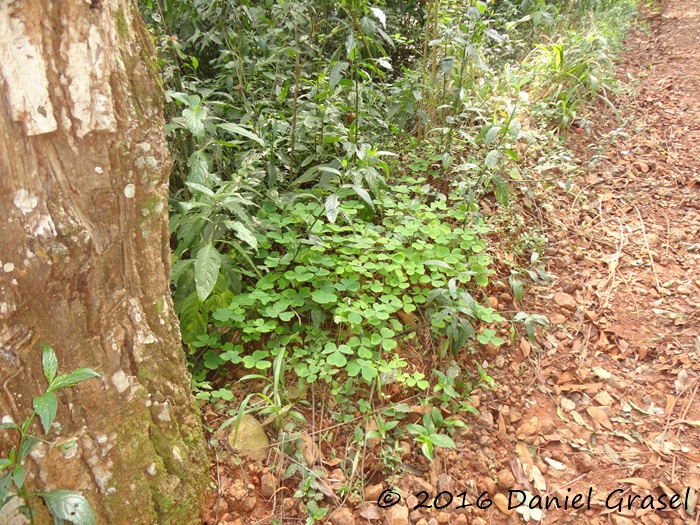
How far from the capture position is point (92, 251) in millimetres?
1429

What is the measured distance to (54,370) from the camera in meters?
1.37

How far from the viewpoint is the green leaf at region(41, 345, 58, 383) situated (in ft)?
4.47

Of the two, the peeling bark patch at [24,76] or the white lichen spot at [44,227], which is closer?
the peeling bark patch at [24,76]

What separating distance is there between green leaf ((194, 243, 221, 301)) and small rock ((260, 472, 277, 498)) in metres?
0.72

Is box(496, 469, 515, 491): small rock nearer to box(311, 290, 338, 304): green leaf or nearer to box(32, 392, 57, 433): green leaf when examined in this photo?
box(311, 290, 338, 304): green leaf

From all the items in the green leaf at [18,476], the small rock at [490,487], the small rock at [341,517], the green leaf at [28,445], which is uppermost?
the green leaf at [28,445]

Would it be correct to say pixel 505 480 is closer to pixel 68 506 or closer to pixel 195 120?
pixel 68 506

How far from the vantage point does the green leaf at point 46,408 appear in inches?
51.4

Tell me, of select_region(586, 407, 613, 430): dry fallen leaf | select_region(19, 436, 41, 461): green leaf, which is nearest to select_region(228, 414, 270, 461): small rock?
select_region(19, 436, 41, 461): green leaf

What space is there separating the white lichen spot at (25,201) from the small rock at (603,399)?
2.45 metres

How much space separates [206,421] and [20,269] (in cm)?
109

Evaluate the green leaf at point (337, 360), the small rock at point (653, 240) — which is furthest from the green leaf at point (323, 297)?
the small rock at point (653, 240)

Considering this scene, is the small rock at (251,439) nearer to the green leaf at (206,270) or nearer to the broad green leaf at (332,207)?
the green leaf at (206,270)

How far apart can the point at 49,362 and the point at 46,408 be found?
4.6 inches
